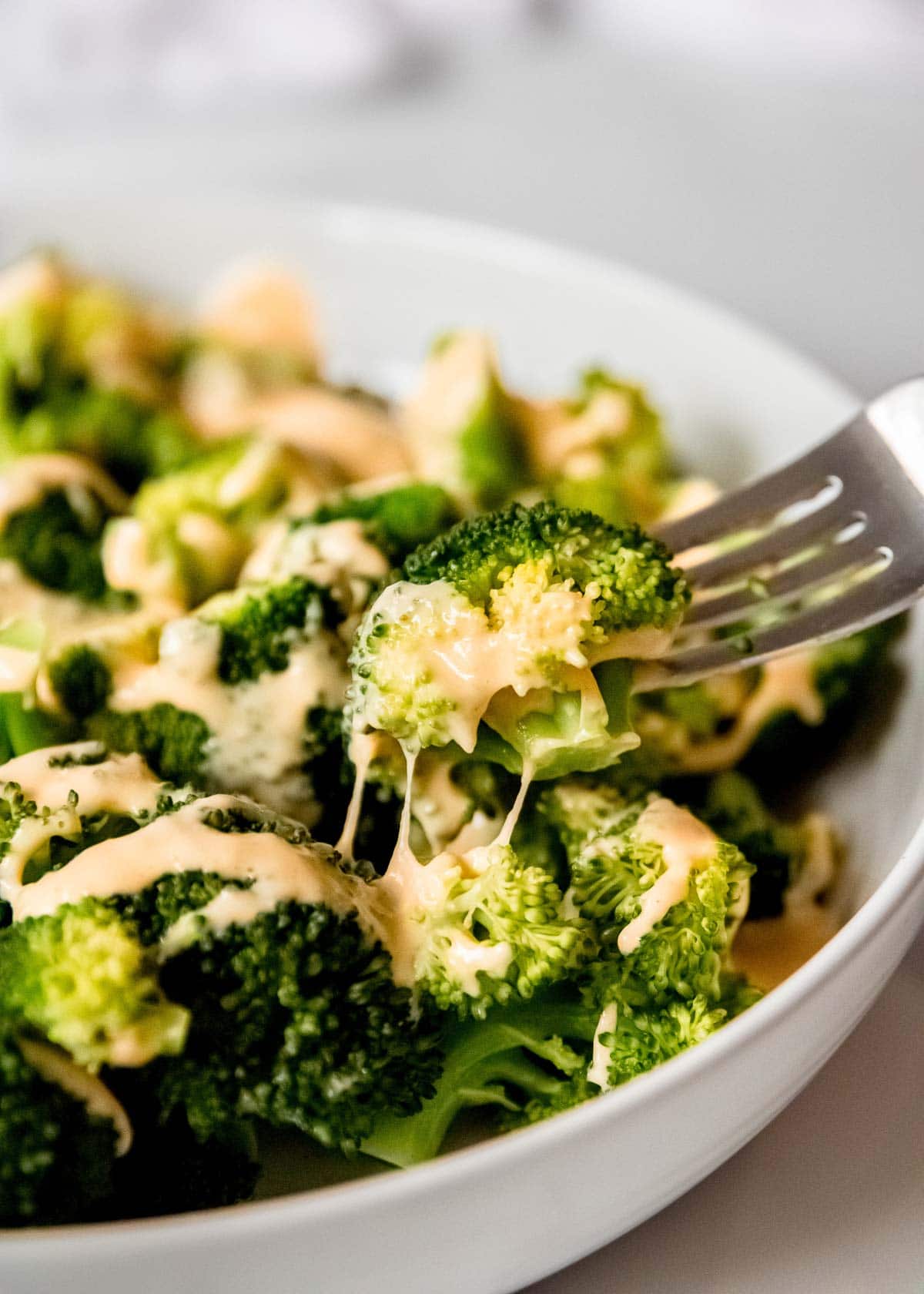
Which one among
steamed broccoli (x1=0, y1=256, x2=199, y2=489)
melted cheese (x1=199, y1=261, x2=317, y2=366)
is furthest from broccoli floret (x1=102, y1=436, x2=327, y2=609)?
melted cheese (x1=199, y1=261, x2=317, y2=366)

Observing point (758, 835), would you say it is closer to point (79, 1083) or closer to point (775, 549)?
point (775, 549)

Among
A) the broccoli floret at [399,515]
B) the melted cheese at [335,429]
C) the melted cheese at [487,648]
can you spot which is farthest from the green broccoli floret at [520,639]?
the melted cheese at [335,429]

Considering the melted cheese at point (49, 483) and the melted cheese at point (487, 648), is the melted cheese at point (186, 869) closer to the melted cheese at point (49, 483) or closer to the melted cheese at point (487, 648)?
the melted cheese at point (487, 648)

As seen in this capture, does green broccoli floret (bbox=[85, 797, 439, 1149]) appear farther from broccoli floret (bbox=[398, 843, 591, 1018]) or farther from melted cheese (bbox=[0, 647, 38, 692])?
melted cheese (bbox=[0, 647, 38, 692])

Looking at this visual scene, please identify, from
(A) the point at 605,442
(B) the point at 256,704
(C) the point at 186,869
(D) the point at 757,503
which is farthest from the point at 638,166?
(C) the point at 186,869

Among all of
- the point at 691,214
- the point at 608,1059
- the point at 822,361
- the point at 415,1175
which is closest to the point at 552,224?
the point at 691,214
